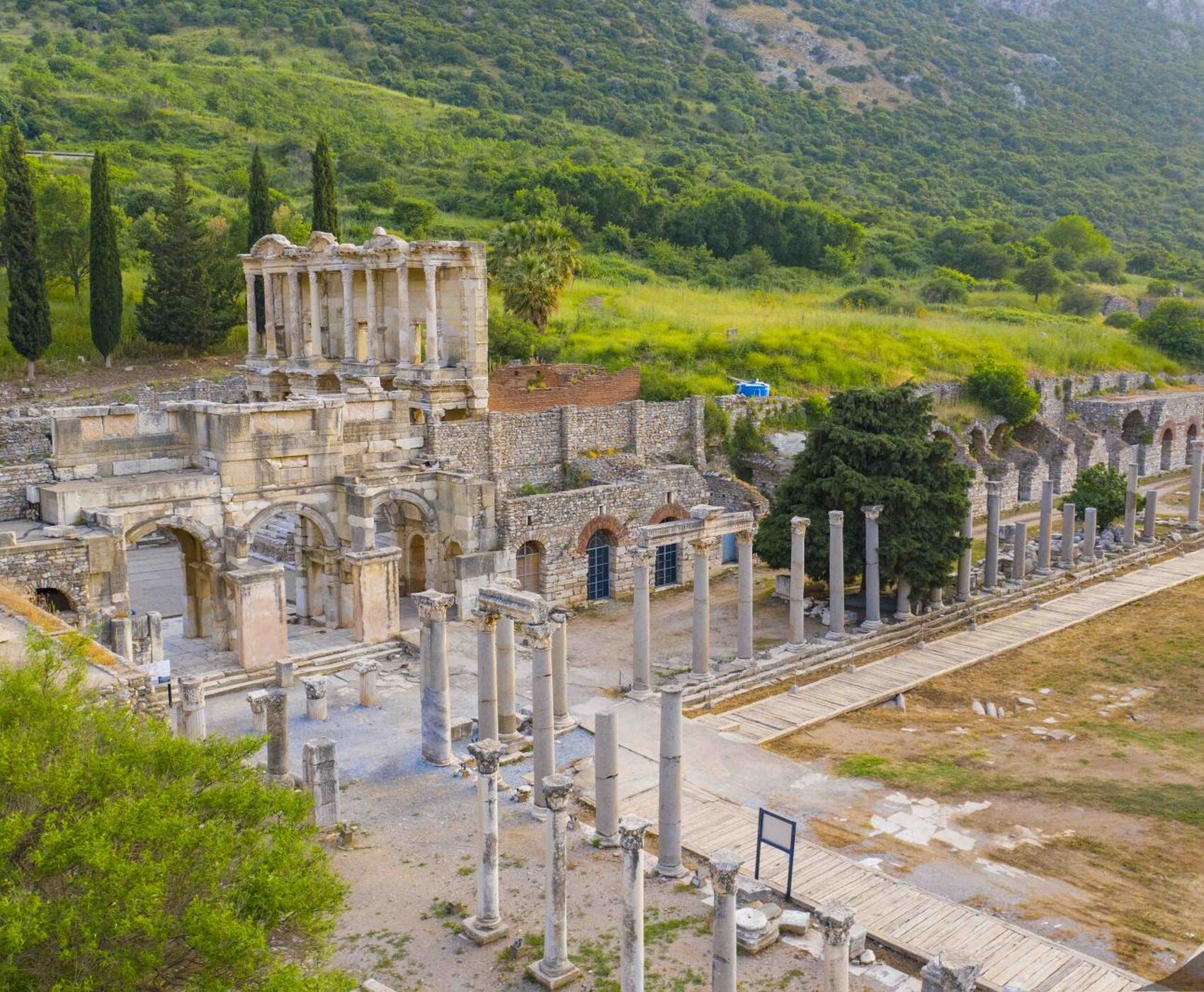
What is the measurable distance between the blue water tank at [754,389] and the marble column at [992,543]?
10.6m

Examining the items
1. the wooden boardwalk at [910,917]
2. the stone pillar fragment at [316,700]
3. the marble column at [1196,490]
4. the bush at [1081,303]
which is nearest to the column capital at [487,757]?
the wooden boardwalk at [910,917]

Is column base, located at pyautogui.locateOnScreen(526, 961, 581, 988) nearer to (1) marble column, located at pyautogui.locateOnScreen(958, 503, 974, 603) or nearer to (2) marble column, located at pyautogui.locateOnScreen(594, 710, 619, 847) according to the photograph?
(2) marble column, located at pyautogui.locateOnScreen(594, 710, 619, 847)

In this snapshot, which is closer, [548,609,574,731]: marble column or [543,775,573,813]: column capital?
[543,775,573,813]: column capital

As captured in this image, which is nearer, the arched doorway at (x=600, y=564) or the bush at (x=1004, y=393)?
the arched doorway at (x=600, y=564)

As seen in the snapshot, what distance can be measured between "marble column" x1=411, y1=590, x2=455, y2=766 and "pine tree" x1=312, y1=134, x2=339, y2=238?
97.9 ft

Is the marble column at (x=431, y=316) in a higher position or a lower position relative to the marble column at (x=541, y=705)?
higher

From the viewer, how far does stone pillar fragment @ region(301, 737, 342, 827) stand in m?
18.6

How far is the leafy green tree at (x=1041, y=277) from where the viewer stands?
77500 mm

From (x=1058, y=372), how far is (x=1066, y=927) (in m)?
44.8

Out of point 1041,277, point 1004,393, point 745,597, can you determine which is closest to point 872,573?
point 745,597

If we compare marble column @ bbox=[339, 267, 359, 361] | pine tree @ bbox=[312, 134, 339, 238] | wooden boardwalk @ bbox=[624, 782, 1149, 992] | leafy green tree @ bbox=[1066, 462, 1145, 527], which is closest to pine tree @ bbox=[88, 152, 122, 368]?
pine tree @ bbox=[312, 134, 339, 238]

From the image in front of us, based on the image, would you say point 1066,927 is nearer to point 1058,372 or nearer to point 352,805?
point 352,805

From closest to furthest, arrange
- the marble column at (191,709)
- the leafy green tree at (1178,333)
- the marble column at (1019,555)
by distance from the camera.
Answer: the marble column at (191,709), the marble column at (1019,555), the leafy green tree at (1178,333)

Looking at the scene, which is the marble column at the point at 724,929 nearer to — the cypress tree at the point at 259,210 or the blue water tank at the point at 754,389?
the blue water tank at the point at 754,389
